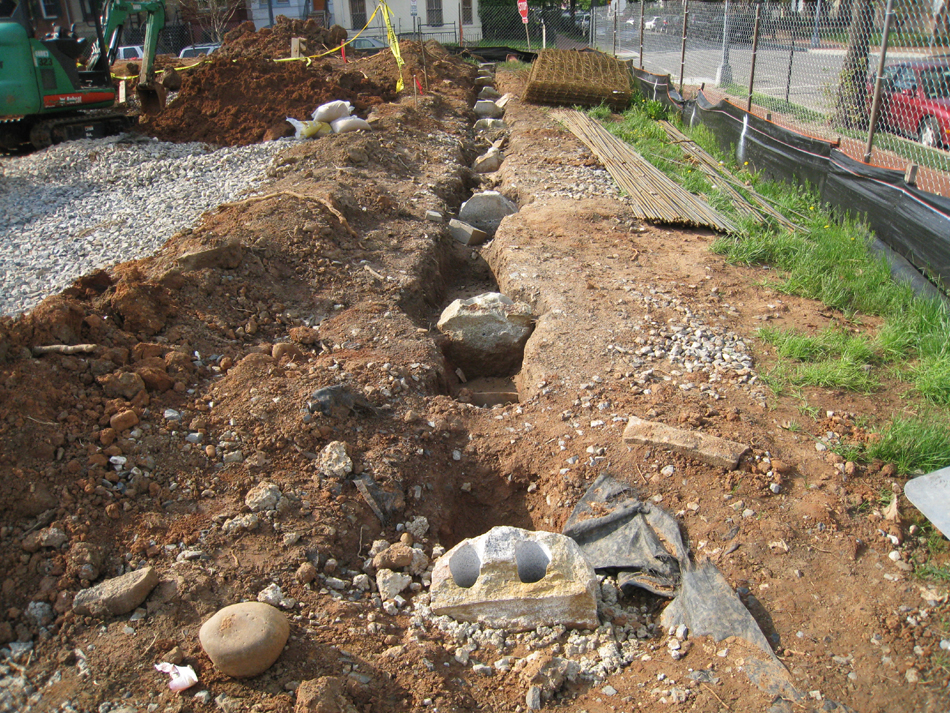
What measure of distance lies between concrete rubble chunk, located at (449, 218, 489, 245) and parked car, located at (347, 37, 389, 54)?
14552 mm

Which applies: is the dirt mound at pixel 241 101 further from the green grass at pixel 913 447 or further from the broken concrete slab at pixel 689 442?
the green grass at pixel 913 447

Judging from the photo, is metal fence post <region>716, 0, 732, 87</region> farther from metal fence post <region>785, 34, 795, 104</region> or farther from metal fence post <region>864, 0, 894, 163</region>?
metal fence post <region>864, 0, 894, 163</region>

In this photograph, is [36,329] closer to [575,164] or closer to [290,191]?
[290,191]

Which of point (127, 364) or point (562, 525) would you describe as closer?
point (562, 525)

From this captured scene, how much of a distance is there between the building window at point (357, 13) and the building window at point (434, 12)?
2.77m

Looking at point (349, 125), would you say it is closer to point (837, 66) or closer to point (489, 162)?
point (489, 162)

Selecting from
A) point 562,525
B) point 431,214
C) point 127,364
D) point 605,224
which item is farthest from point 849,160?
point 127,364

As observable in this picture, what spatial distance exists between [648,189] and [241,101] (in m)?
7.28

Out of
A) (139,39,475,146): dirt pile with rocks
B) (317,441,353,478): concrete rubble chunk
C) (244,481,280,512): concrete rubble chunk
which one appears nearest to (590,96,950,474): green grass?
(317,441,353,478): concrete rubble chunk

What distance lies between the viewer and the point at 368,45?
21922 millimetres

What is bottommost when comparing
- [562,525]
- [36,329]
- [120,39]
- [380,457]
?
Result: [562,525]

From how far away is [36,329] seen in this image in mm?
3756

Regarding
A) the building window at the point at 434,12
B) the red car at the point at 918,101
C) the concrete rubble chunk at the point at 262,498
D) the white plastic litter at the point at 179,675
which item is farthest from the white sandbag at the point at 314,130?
the building window at the point at 434,12

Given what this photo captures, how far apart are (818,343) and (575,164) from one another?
5.10 meters
